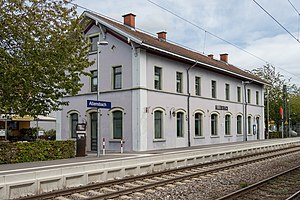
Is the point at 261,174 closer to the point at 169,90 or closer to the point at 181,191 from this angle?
the point at 181,191

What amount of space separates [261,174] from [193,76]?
1517cm

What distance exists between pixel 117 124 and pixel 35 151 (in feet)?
25.3

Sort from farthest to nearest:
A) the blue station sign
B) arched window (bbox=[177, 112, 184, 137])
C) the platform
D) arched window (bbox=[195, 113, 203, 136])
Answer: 1. arched window (bbox=[195, 113, 203, 136])
2. arched window (bbox=[177, 112, 184, 137])
3. the blue station sign
4. the platform

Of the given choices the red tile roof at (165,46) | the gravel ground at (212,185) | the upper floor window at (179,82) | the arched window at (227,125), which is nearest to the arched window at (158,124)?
the upper floor window at (179,82)

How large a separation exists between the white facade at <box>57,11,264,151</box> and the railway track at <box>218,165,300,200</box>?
11388mm

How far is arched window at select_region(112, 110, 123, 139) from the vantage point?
23.8 metres

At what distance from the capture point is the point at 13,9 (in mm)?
14984

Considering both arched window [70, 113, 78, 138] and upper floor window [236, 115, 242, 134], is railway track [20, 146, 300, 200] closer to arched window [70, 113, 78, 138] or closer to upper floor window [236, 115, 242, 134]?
arched window [70, 113, 78, 138]

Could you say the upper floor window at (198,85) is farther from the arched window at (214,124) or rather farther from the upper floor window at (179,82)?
the arched window at (214,124)

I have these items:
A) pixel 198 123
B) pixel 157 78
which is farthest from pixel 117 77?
pixel 198 123

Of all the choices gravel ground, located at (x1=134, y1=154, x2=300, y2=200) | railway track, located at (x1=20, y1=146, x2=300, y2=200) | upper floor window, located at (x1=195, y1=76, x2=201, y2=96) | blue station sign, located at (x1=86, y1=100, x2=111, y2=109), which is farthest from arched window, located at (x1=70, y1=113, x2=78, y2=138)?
gravel ground, located at (x1=134, y1=154, x2=300, y2=200)

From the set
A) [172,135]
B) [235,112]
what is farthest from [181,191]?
[235,112]

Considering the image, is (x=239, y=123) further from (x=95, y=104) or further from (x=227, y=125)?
(x=95, y=104)

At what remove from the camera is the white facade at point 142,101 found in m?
22.9
